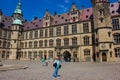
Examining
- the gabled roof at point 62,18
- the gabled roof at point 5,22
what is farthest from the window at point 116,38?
the gabled roof at point 5,22

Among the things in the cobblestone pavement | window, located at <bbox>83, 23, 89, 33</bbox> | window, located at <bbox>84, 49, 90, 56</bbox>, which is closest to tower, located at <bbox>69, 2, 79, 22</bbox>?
window, located at <bbox>83, 23, 89, 33</bbox>

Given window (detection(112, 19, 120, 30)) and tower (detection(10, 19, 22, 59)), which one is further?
tower (detection(10, 19, 22, 59))

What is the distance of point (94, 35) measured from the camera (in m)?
41.2

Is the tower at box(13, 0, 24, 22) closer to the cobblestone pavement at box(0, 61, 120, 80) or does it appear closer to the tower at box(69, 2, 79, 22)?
the tower at box(69, 2, 79, 22)

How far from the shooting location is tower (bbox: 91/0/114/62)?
3641 cm

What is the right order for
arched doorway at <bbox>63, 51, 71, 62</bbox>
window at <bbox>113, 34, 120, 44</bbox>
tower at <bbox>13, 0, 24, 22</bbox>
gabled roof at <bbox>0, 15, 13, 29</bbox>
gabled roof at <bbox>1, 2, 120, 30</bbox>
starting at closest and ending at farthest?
1. window at <bbox>113, 34, 120, 44</bbox>
2. gabled roof at <bbox>1, 2, 120, 30</bbox>
3. arched doorway at <bbox>63, 51, 71, 62</bbox>
4. gabled roof at <bbox>0, 15, 13, 29</bbox>
5. tower at <bbox>13, 0, 24, 22</bbox>

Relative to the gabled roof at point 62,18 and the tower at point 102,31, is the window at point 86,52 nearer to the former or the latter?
the tower at point 102,31

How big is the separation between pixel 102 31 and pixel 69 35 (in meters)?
12.3

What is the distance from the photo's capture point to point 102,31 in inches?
1470

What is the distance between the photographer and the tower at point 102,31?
36.4 m

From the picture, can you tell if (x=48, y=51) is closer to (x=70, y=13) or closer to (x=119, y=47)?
(x=70, y=13)

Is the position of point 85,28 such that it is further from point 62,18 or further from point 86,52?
point 62,18

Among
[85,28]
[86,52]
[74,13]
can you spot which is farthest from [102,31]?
[74,13]

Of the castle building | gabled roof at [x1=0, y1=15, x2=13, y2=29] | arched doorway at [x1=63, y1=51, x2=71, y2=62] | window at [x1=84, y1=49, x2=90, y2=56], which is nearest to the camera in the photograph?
the castle building
